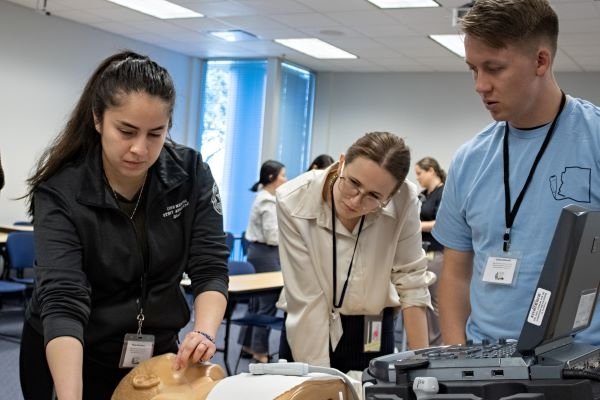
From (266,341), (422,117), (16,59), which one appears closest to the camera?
(266,341)

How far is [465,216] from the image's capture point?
1.62 meters

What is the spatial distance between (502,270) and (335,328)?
75 centimetres

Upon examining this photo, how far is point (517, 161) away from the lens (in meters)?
1.51

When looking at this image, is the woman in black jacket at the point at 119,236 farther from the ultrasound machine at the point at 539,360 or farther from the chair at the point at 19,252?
the chair at the point at 19,252

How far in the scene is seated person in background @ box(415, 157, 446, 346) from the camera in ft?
18.5

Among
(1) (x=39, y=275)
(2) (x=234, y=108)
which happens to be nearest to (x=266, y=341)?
(1) (x=39, y=275)

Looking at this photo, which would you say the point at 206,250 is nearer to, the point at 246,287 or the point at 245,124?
the point at 246,287

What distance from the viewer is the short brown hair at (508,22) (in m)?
1.36

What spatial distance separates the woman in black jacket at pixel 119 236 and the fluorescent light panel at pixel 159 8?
5.67 meters

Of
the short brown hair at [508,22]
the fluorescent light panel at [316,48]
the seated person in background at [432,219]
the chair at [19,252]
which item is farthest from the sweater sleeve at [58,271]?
the fluorescent light panel at [316,48]

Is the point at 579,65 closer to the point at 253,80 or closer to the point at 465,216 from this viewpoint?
the point at 253,80

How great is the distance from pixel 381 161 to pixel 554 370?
3.58ft

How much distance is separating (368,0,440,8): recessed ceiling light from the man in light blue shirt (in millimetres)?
4799

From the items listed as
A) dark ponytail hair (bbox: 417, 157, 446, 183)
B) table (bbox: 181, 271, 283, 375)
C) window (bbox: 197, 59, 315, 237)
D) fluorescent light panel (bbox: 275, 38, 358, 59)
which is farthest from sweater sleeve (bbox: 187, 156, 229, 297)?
window (bbox: 197, 59, 315, 237)
